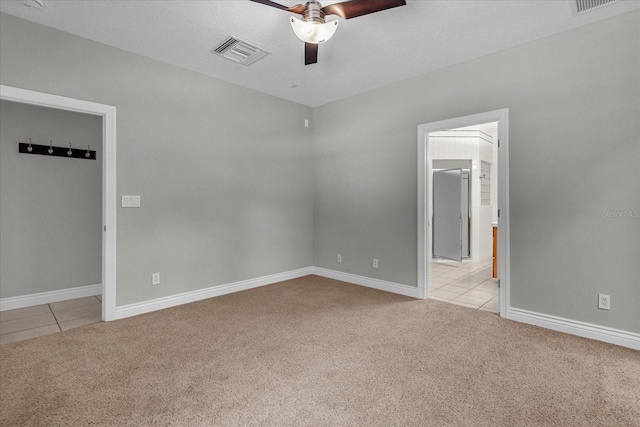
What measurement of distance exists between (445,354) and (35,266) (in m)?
4.54

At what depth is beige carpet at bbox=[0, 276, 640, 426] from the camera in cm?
172

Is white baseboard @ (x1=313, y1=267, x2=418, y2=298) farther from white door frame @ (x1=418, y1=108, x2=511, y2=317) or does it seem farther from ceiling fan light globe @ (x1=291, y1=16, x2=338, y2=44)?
ceiling fan light globe @ (x1=291, y1=16, x2=338, y2=44)

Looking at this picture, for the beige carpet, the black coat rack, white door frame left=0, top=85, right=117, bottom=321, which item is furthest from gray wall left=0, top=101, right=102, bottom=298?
the beige carpet

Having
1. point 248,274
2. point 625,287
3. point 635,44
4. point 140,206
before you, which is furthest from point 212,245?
point 635,44

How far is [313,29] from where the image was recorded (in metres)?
2.23

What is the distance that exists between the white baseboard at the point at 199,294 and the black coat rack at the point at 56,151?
2128 millimetres

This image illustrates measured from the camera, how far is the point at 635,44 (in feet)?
8.27

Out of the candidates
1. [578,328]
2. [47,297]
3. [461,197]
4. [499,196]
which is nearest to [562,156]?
[499,196]

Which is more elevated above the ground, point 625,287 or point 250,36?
point 250,36

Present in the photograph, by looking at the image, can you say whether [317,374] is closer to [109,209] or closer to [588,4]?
[109,209]

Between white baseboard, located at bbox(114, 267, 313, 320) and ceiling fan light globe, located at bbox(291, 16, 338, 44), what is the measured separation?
3035 millimetres

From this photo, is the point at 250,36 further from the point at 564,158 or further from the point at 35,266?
the point at 35,266

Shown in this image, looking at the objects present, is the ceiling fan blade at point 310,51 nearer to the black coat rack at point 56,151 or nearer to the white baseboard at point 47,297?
the black coat rack at point 56,151

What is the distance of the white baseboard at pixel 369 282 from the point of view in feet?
13.1
